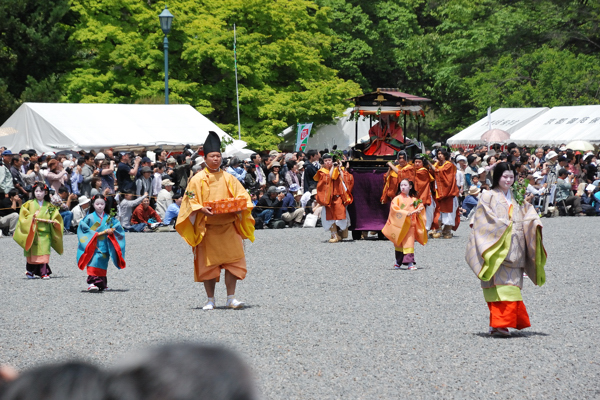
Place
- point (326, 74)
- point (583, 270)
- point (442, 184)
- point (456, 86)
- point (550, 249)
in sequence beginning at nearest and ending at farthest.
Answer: point (583, 270) → point (550, 249) → point (442, 184) → point (326, 74) → point (456, 86)

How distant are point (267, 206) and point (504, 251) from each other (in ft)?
36.3

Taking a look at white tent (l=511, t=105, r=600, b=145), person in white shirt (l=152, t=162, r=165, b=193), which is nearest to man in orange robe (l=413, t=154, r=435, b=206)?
person in white shirt (l=152, t=162, r=165, b=193)

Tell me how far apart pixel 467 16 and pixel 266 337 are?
1412 inches

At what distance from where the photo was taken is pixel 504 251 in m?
7.25

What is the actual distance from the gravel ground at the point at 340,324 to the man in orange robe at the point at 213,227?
35 centimetres

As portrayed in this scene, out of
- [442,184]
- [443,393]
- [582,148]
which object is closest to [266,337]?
[443,393]

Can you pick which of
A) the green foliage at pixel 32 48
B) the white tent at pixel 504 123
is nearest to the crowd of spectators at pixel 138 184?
the green foliage at pixel 32 48

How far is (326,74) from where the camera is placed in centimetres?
3344

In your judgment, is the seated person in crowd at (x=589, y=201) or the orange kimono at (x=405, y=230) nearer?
the orange kimono at (x=405, y=230)

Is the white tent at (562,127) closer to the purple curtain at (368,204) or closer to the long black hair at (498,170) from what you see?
the purple curtain at (368,204)

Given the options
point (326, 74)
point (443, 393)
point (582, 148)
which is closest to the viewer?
point (443, 393)

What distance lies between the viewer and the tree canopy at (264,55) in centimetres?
2817

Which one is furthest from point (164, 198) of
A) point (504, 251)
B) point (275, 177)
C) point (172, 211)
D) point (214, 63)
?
point (214, 63)

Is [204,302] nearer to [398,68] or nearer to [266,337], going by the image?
[266,337]
